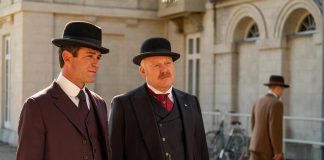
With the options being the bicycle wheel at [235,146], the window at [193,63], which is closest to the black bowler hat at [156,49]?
the bicycle wheel at [235,146]

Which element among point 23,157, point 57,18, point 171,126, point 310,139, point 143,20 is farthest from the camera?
point 143,20

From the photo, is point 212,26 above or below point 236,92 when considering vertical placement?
above

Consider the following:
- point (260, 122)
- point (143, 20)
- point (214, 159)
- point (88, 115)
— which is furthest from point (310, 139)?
point (88, 115)

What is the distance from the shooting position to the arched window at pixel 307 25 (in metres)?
12.4

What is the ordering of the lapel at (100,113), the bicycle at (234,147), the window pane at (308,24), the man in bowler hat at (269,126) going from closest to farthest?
the lapel at (100,113), the man in bowler hat at (269,126), the window pane at (308,24), the bicycle at (234,147)

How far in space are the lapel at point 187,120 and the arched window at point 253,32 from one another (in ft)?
30.8

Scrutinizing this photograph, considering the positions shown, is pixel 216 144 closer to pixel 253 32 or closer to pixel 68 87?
pixel 253 32

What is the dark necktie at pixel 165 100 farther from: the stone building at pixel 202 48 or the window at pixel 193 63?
the window at pixel 193 63

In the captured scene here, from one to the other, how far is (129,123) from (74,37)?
1184mm

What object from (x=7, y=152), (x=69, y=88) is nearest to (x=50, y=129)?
(x=69, y=88)

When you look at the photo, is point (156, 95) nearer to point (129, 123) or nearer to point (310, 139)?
point (129, 123)

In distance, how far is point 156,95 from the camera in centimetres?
498

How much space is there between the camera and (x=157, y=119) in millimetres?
4863

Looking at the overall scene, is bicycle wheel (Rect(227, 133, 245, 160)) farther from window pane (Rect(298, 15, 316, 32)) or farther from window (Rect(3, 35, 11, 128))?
window (Rect(3, 35, 11, 128))
